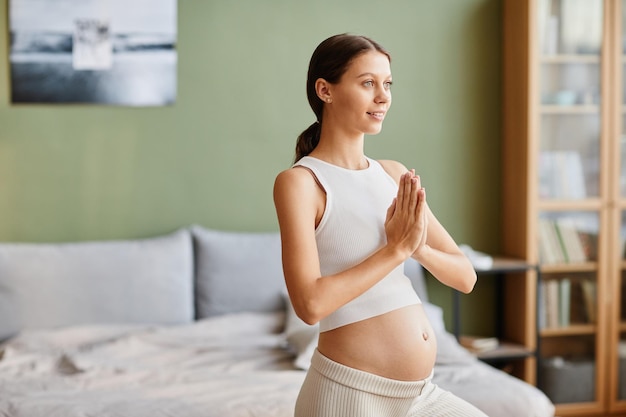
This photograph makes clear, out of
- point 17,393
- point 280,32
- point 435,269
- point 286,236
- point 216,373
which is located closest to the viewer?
point 286,236

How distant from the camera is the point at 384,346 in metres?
1.48

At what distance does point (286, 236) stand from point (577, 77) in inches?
110

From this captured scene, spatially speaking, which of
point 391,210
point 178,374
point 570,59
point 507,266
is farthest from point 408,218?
point 570,59

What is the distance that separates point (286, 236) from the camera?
142cm

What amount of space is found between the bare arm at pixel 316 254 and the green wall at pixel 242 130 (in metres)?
2.29

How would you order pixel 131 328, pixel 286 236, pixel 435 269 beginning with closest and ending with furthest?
pixel 286 236 → pixel 435 269 → pixel 131 328

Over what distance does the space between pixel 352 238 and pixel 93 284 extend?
82.8 inches

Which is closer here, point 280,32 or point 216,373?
point 216,373

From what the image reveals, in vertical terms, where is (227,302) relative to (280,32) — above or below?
below

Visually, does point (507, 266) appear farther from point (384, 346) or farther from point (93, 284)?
point (384, 346)

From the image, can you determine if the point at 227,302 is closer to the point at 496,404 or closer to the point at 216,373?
the point at 216,373

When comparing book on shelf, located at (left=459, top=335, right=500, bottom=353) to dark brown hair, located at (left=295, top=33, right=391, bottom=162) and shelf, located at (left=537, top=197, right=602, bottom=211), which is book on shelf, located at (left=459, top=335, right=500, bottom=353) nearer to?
shelf, located at (left=537, top=197, right=602, bottom=211)

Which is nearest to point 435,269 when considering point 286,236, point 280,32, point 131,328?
point 286,236

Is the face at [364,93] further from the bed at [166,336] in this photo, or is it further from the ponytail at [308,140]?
the bed at [166,336]
